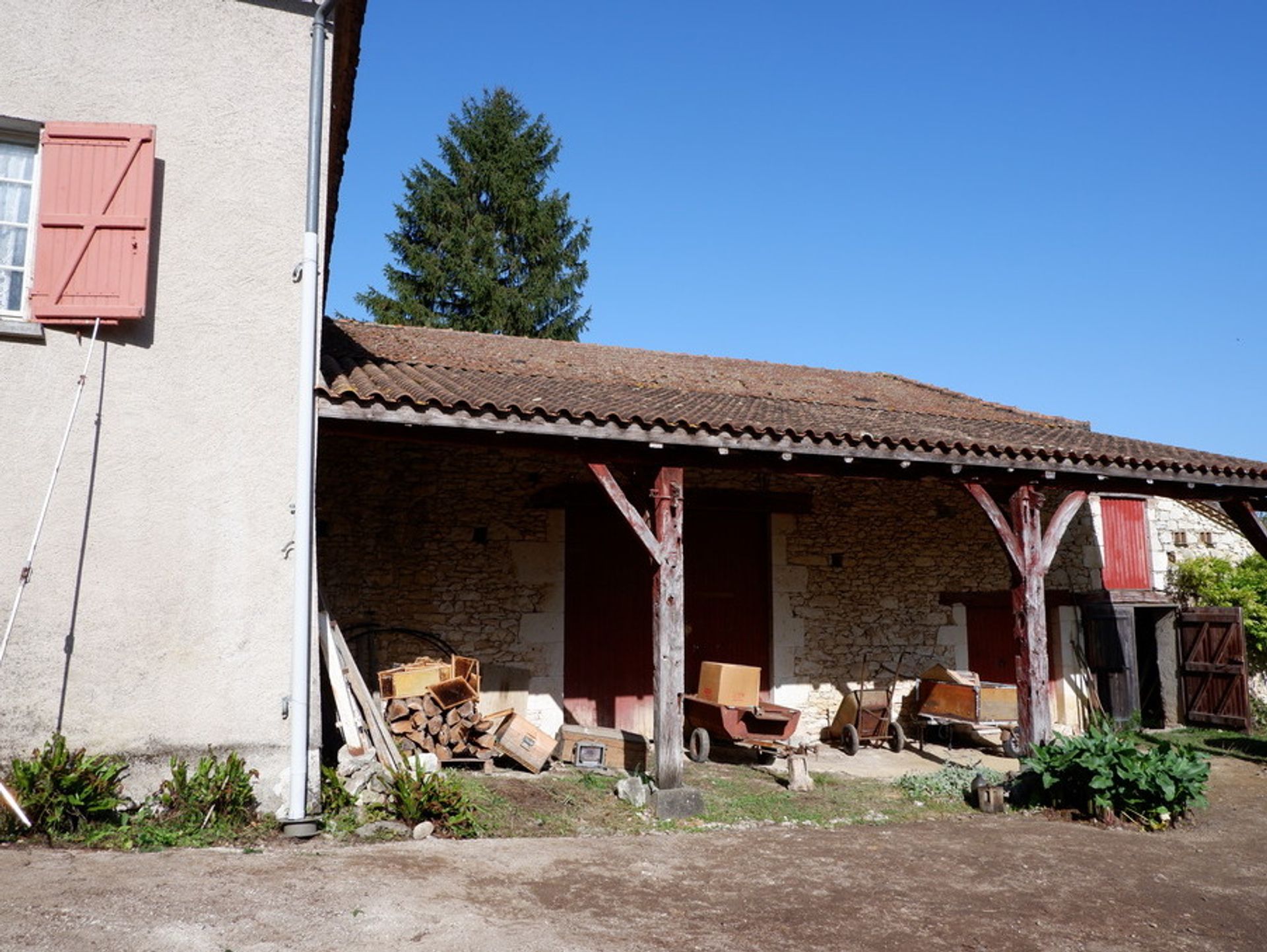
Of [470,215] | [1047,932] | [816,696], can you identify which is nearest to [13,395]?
[1047,932]

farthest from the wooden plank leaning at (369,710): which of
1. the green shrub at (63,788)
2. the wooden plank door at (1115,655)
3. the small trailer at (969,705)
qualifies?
the wooden plank door at (1115,655)

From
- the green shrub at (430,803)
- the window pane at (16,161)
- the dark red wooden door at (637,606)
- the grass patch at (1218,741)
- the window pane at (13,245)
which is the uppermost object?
the window pane at (16,161)

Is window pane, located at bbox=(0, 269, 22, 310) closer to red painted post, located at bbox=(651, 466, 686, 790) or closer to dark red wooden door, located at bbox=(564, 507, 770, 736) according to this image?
red painted post, located at bbox=(651, 466, 686, 790)

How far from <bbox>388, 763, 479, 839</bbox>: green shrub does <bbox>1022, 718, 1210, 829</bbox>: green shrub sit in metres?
4.19

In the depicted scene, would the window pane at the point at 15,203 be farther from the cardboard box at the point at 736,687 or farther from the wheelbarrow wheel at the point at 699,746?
the wheelbarrow wheel at the point at 699,746

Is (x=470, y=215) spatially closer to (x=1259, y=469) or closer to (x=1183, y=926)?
(x=1259, y=469)

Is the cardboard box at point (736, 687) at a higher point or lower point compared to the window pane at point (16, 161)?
lower

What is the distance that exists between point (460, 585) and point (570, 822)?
3111 millimetres

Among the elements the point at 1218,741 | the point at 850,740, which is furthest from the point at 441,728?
the point at 1218,741

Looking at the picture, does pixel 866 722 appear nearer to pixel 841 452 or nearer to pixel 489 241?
pixel 841 452

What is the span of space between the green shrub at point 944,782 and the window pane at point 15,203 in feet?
23.7

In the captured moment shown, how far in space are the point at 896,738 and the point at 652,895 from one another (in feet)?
18.4

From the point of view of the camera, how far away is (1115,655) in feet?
36.3

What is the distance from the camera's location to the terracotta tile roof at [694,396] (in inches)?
259
